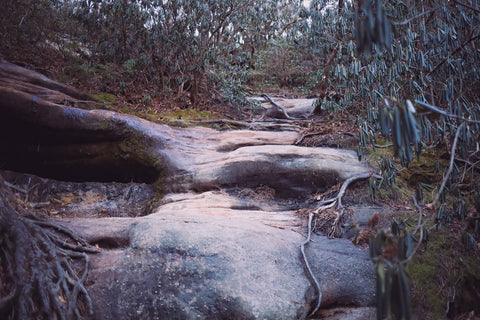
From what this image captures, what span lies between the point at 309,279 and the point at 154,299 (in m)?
1.65

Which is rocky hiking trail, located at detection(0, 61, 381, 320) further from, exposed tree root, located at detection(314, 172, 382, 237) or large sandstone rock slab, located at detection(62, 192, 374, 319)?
exposed tree root, located at detection(314, 172, 382, 237)

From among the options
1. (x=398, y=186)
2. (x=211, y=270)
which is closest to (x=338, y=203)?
(x=398, y=186)

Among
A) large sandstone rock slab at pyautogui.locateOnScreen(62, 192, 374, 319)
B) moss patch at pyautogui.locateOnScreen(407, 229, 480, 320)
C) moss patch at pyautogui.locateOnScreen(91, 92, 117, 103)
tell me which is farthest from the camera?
moss patch at pyautogui.locateOnScreen(91, 92, 117, 103)

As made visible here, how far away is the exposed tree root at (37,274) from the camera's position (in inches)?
104

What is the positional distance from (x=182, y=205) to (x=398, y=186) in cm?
372

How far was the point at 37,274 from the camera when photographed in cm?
281

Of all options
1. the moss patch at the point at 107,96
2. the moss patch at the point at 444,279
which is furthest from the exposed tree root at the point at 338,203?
the moss patch at the point at 107,96

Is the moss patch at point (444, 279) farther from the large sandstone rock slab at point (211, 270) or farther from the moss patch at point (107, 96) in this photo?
the moss patch at point (107, 96)

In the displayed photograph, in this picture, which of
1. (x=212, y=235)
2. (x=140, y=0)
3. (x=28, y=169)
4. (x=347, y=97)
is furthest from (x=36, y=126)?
(x=347, y=97)

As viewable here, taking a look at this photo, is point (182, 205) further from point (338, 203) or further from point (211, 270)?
point (338, 203)

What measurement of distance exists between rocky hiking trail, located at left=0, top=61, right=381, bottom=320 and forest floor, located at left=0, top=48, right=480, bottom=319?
0.44 metres

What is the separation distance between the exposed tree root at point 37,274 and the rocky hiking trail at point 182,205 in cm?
18

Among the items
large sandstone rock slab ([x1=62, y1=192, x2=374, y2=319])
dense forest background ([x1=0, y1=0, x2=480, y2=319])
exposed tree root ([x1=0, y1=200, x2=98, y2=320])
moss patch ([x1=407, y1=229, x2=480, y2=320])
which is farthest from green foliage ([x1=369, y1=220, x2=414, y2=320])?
dense forest background ([x1=0, y1=0, x2=480, y2=319])

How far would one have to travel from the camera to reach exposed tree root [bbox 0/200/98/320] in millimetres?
2631
